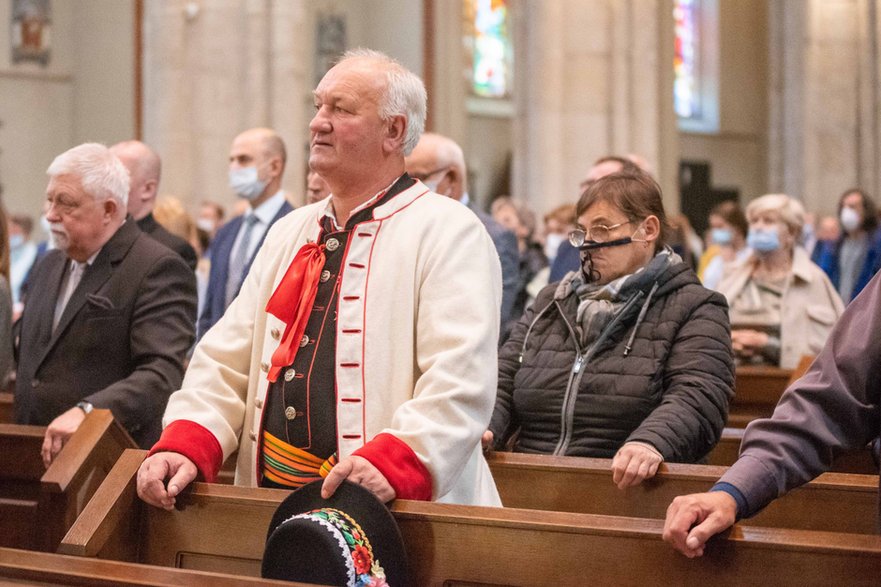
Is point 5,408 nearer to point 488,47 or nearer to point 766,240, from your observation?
point 766,240

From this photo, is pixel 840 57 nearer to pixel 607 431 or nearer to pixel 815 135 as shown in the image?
pixel 815 135

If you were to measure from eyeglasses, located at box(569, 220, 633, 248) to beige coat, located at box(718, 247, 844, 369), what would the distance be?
6.54 feet

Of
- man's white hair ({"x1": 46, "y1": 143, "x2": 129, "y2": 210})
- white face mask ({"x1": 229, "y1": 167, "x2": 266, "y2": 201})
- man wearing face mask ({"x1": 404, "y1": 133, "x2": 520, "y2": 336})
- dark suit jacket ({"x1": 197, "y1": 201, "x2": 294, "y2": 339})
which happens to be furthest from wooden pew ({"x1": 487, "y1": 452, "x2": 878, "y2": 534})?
white face mask ({"x1": 229, "y1": 167, "x2": 266, "y2": 201})

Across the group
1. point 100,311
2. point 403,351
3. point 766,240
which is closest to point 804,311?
point 766,240

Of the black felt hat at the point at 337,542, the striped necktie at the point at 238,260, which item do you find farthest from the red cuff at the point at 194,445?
the striped necktie at the point at 238,260

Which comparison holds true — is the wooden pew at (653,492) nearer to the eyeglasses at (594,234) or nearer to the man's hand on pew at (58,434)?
the eyeglasses at (594,234)

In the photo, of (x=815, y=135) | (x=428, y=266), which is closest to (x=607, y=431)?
(x=428, y=266)

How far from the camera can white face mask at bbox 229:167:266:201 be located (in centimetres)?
616

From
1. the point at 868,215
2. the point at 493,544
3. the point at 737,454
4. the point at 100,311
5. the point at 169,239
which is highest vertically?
the point at 868,215

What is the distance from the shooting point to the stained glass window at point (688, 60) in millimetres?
23031

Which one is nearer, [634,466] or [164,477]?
[164,477]

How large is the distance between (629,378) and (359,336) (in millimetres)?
1048

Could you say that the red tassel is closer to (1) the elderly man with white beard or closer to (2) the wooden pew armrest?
(2) the wooden pew armrest

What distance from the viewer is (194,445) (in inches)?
116
